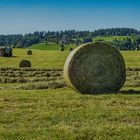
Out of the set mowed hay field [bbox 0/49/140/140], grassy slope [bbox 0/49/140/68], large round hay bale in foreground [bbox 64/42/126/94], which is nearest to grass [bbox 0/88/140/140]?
mowed hay field [bbox 0/49/140/140]

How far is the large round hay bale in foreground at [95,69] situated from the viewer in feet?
69.3

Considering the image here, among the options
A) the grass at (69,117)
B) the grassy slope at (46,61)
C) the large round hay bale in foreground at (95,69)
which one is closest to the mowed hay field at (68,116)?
the grass at (69,117)

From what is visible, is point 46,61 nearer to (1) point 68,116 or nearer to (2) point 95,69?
(2) point 95,69

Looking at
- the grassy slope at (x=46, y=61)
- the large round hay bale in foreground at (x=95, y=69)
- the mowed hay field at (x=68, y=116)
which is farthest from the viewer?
the grassy slope at (x=46, y=61)

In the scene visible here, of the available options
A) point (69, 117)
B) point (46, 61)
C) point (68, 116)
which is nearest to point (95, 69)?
point (68, 116)

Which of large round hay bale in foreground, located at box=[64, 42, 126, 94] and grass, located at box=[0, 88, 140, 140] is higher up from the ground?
large round hay bale in foreground, located at box=[64, 42, 126, 94]

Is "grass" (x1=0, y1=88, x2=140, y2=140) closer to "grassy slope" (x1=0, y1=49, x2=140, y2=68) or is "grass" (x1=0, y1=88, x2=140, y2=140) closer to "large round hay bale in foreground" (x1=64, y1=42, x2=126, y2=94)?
"large round hay bale in foreground" (x1=64, y1=42, x2=126, y2=94)

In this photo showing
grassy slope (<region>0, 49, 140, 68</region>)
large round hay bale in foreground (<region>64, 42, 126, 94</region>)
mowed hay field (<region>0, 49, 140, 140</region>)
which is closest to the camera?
mowed hay field (<region>0, 49, 140, 140</region>)

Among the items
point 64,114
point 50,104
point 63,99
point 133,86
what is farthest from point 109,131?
point 133,86

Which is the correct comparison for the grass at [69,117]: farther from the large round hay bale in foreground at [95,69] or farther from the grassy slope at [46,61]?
the grassy slope at [46,61]

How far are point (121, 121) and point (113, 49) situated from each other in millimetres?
8785

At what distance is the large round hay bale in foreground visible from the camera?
21.1 metres

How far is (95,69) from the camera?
21.6 m

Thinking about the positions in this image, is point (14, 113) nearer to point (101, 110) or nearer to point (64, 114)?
point (64, 114)
